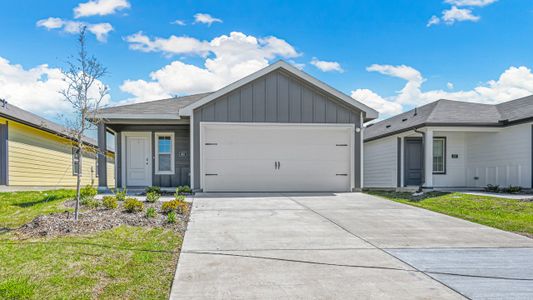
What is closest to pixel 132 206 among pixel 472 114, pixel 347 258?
pixel 347 258

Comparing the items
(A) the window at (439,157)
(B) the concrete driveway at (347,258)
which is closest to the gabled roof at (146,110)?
(B) the concrete driveway at (347,258)

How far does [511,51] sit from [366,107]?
311 inches

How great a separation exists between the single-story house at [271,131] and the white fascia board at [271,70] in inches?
1.3

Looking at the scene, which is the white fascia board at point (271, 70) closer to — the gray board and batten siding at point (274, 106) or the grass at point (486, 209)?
the gray board and batten siding at point (274, 106)

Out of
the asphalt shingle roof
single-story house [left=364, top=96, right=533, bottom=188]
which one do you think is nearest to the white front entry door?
the asphalt shingle roof

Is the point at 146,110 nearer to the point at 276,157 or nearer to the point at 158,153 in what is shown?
the point at 158,153

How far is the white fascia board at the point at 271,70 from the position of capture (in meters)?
11.7

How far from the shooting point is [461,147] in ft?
50.3

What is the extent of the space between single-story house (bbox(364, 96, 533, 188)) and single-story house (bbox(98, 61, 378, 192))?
3.16 metres

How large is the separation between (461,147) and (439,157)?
114 cm

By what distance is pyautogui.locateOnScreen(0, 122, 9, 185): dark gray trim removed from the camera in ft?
40.2

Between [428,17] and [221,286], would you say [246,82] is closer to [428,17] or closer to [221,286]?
[428,17]

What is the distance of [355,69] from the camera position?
18234 mm

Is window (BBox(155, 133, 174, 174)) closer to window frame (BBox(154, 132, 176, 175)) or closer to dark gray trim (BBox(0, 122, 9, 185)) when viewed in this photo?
window frame (BBox(154, 132, 176, 175))
